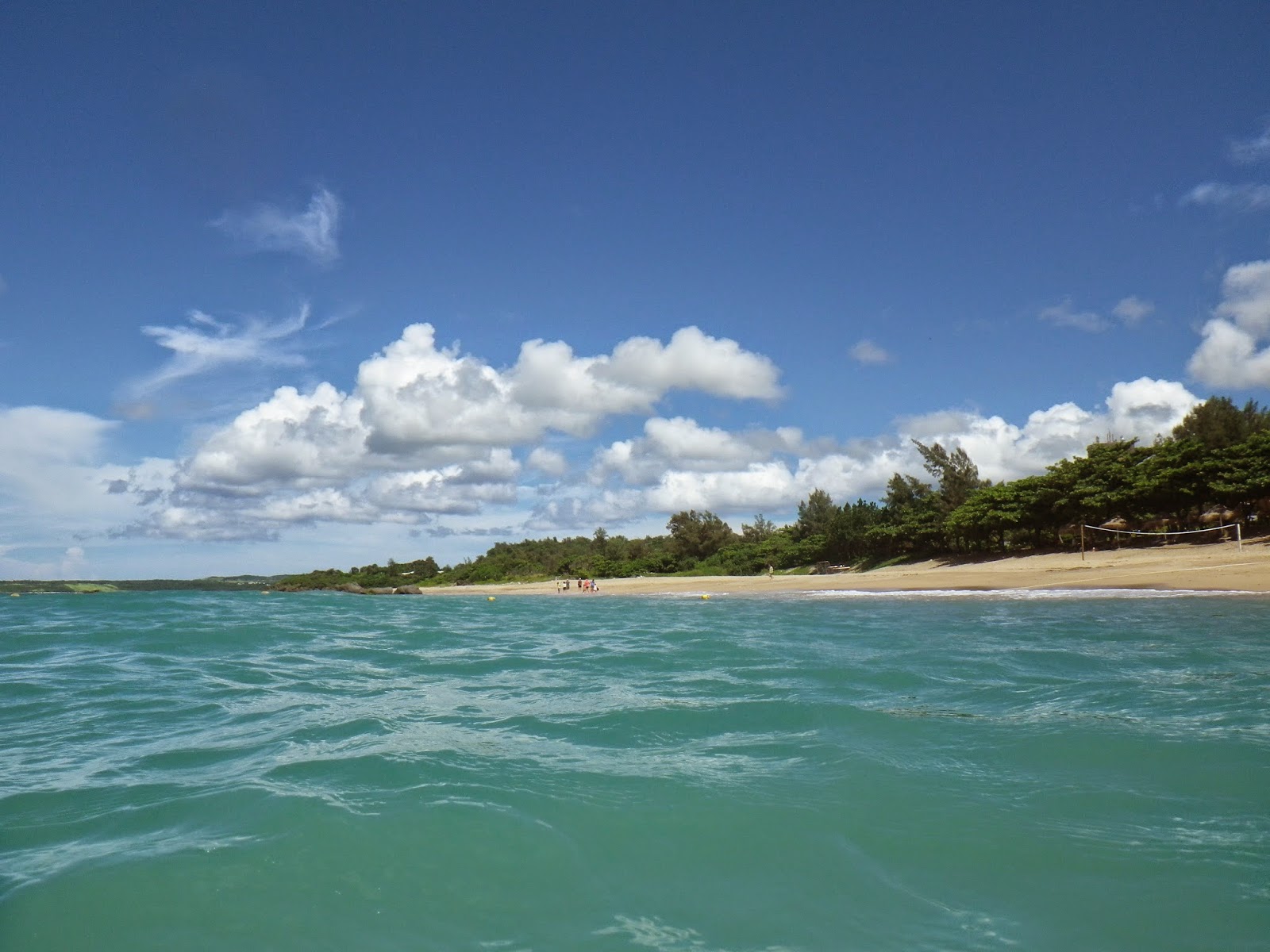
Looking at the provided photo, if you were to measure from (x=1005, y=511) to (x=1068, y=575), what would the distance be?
32.5ft

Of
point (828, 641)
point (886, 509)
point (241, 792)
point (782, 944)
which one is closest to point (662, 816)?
point (782, 944)

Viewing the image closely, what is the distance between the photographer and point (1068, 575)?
→ 3512 cm

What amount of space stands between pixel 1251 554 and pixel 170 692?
38294mm

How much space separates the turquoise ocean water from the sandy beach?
64.1 feet

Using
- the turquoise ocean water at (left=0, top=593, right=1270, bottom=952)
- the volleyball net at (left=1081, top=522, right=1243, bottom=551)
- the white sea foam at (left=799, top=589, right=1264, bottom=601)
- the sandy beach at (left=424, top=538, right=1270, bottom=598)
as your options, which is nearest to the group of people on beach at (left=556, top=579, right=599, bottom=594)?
the sandy beach at (left=424, top=538, right=1270, bottom=598)

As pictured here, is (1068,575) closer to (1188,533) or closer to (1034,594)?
(1034,594)

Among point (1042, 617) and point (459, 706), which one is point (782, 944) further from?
point (1042, 617)

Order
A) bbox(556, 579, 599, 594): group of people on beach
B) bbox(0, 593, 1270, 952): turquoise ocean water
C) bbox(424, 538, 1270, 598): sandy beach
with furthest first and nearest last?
bbox(556, 579, 599, 594): group of people on beach → bbox(424, 538, 1270, 598): sandy beach → bbox(0, 593, 1270, 952): turquoise ocean water

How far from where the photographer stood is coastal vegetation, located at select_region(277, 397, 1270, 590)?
39281 millimetres

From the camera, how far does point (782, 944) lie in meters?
3.71

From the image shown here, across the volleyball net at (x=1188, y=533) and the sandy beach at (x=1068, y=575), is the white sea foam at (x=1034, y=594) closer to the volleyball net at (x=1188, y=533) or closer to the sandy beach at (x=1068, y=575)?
the sandy beach at (x=1068, y=575)

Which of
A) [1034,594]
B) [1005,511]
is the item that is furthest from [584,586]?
[1034,594]

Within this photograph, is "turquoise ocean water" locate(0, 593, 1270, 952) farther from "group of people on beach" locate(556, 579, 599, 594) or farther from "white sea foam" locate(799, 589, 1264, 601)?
"group of people on beach" locate(556, 579, 599, 594)

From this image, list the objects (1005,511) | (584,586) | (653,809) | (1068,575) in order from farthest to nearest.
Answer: (584,586) → (1005,511) → (1068,575) → (653,809)
